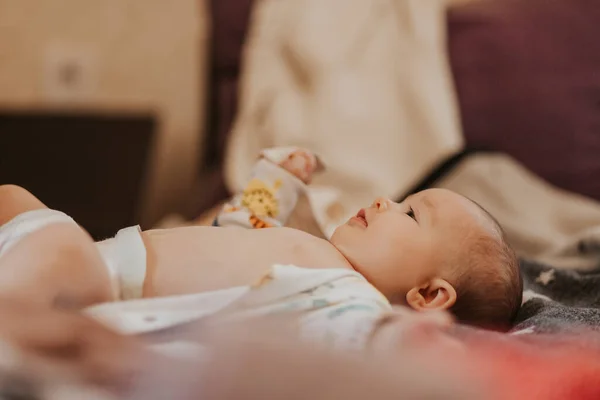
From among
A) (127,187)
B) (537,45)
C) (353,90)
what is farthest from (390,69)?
(127,187)

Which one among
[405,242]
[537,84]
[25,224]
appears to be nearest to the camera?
[25,224]

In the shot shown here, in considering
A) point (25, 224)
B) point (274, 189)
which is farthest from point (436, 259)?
point (25, 224)

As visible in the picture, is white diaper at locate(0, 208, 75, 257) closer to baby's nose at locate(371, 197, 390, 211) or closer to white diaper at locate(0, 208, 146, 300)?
white diaper at locate(0, 208, 146, 300)

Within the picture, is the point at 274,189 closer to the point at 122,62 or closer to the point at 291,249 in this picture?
the point at 291,249

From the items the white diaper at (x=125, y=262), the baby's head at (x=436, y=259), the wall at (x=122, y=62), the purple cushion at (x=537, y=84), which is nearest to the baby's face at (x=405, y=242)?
the baby's head at (x=436, y=259)

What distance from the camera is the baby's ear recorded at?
0.48 metres

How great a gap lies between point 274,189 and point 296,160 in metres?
0.03

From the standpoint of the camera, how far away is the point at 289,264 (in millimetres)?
436

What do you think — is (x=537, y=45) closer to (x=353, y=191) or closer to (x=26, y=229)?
(x=353, y=191)

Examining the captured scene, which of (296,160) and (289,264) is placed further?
(296,160)

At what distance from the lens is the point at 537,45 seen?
111 cm

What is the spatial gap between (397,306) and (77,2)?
3.78ft

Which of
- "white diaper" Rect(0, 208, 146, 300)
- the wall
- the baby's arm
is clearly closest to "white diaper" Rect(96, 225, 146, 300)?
"white diaper" Rect(0, 208, 146, 300)

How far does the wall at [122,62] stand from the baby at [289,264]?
34.4 inches
